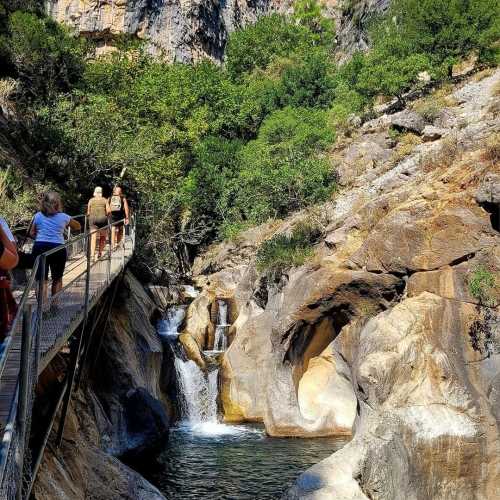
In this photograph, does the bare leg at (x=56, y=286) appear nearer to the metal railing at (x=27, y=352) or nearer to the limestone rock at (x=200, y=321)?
the metal railing at (x=27, y=352)

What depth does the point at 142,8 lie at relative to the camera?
4591 centimetres

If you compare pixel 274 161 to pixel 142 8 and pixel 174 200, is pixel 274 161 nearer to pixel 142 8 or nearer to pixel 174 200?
pixel 174 200

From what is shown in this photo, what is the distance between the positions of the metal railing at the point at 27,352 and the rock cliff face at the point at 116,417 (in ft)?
3.94

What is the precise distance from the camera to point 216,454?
539 inches

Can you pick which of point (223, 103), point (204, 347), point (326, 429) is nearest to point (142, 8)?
point (223, 103)

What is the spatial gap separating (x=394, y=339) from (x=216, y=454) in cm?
551

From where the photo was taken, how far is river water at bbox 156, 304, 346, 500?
11.7 m

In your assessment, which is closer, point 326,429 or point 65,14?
point 326,429

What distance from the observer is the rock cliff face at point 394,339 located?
1004cm

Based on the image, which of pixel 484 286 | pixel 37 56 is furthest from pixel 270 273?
pixel 37 56

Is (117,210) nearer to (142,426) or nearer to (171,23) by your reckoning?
(142,426)

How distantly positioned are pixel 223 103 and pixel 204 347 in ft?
69.5

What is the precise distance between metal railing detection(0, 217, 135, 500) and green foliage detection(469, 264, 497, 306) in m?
7.48

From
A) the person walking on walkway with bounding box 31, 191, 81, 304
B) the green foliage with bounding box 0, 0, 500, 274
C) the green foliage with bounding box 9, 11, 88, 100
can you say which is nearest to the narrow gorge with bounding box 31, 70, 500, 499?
the person walking on walkway with bounding box 31, 191, 81, 304
